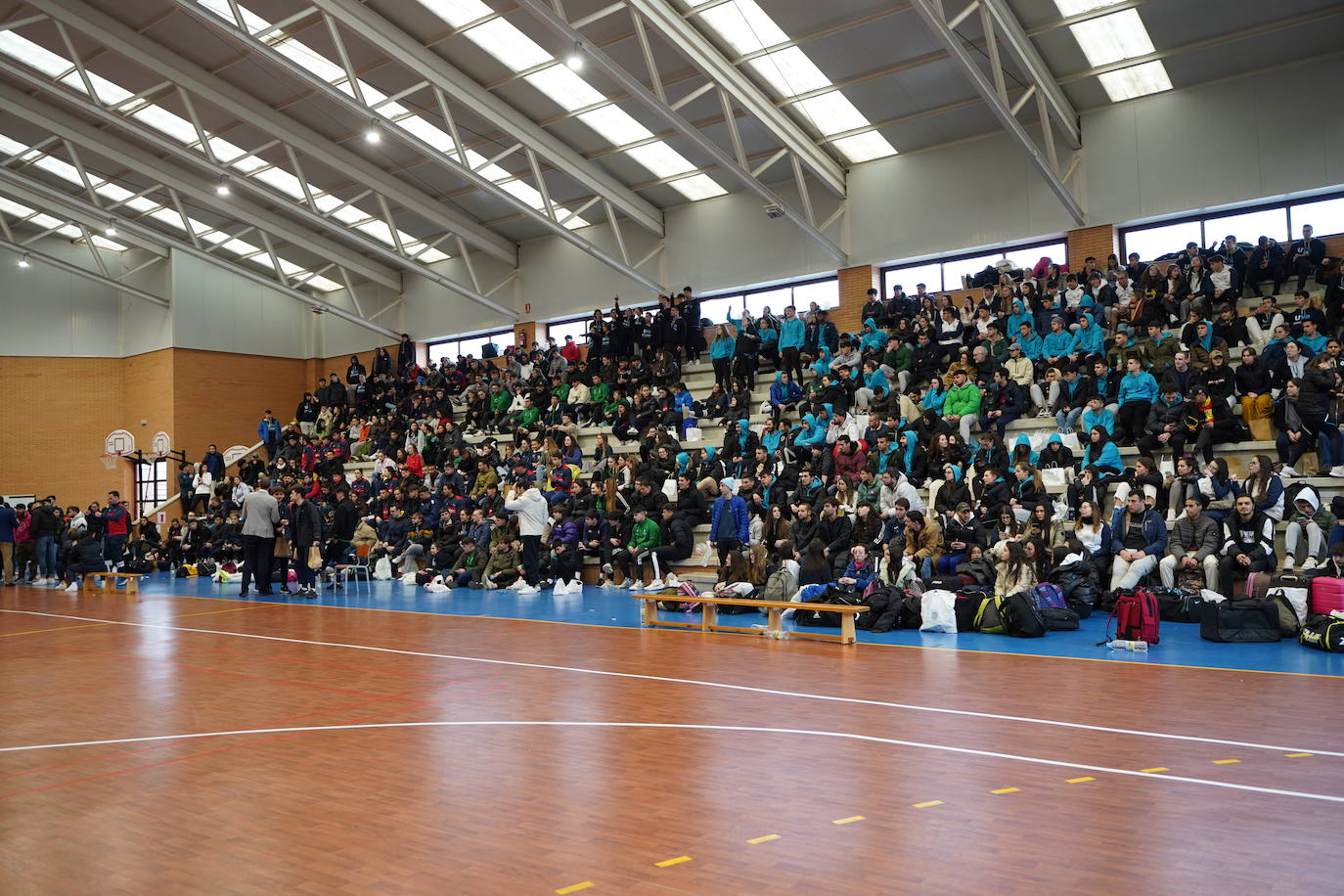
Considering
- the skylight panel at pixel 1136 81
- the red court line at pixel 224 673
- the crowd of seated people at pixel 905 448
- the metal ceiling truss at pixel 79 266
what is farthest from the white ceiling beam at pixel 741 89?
the metal ceiling truss at pixel 79 266

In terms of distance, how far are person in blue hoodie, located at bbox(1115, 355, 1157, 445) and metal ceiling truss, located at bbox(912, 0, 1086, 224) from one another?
4810mm

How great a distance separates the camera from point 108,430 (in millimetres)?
33469

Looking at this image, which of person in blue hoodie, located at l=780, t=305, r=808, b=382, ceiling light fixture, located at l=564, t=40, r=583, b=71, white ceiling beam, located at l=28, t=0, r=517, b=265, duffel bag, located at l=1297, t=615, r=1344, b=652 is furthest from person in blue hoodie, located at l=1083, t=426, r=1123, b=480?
white ceiling beam, located at l=28, t=0, r=517, b=265

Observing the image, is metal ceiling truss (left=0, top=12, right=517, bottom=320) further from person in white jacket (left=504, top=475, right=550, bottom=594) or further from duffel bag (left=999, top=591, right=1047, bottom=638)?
duffel bag (left=999, top=591, right=1047, bottom=638)

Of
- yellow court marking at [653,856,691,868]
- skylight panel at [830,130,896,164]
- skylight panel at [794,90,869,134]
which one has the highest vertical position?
skylight panel at [794,90,869,134]

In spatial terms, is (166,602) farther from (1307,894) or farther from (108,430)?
(108,430)

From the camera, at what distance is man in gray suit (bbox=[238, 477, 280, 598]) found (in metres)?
17.1

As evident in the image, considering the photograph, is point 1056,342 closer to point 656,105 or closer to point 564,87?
point 656,105

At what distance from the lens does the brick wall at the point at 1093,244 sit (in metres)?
19.9

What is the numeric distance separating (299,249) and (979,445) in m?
22.8

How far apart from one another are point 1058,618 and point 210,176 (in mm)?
24079

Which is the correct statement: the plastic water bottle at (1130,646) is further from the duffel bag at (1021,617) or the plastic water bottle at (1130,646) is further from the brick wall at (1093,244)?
the brick wall at (1093,244)

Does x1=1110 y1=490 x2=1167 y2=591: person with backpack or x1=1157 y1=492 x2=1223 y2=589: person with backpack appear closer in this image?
x1=1157 y1=492 x2=1223 y2=589: person with backpack

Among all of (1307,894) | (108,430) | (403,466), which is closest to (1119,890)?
(1307,894)
